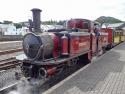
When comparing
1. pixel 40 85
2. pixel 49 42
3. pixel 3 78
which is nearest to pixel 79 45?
pixel 49 42

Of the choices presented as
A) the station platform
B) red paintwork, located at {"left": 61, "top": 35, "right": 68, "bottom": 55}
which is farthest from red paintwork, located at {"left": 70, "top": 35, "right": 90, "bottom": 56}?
the station platform

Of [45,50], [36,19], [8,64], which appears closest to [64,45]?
[45,50]

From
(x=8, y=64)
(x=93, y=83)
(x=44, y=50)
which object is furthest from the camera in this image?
(x=8, y=64)

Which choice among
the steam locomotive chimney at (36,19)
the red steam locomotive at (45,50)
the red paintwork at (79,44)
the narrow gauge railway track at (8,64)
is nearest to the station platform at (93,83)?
the red steam locomotive at (45,50)

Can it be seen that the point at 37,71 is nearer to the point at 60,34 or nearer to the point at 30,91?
the point at 30,91

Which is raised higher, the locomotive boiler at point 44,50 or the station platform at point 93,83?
the locomotive boiler at point 44,50

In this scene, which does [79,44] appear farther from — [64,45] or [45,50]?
[45,50]

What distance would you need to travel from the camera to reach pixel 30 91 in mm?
8383

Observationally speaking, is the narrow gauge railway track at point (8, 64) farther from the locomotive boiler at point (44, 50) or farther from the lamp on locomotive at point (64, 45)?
the lamp on locomotive at point (64, 45)

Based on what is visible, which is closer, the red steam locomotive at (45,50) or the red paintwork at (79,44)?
the red steam locomotive at (45,50)

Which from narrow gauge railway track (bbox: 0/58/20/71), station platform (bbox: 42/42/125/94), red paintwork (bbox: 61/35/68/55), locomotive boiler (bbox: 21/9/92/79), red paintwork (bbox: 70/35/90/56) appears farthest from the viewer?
narrow gauge railway track (bbox: 0/58/20/71)

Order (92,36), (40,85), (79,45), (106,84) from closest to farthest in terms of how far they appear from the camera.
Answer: (106,84) → (40,85) → (79,45) → (92,36)

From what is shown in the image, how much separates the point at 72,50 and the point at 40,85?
2049 mm

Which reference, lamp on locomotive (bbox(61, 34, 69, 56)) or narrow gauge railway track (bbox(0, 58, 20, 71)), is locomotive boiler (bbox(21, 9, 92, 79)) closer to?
lamp on locomotive (bbox(61, 34, 69, 56))
